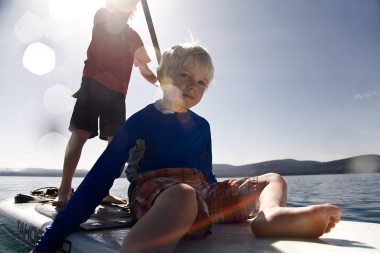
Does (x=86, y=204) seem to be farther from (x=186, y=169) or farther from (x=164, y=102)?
(x=164, y=102)

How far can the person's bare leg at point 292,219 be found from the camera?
5.07ft

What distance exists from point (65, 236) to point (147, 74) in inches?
84.8

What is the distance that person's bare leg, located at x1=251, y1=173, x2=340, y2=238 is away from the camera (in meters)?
1.54

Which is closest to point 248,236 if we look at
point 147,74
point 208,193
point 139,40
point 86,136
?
point 208,193

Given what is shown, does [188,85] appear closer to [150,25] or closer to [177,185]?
[177,185]

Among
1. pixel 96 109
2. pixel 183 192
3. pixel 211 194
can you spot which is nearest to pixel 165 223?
pixel 183 192

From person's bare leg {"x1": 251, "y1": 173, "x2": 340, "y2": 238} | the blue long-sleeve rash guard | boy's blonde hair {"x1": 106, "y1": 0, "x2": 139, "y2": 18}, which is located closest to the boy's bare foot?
person's bare leg {"x1": 251, "y1": 173, "x2": 340, "y2": 238}

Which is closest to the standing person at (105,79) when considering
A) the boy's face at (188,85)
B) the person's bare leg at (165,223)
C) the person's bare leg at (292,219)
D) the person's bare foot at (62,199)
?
the person's bare foot at (62,199)

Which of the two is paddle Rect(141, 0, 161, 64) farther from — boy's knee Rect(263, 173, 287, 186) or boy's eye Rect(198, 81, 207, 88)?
boy's knee Rect(263, 173, 287, 186)

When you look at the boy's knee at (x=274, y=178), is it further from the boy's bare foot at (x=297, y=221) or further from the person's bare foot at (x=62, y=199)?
the person's bare foot at (x=62, y=199)

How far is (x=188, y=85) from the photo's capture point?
196 cm

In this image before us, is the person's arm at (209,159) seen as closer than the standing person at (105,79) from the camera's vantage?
Yes

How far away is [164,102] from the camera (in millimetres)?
2059

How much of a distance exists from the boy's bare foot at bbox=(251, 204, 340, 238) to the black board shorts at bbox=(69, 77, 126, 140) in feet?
6.83
